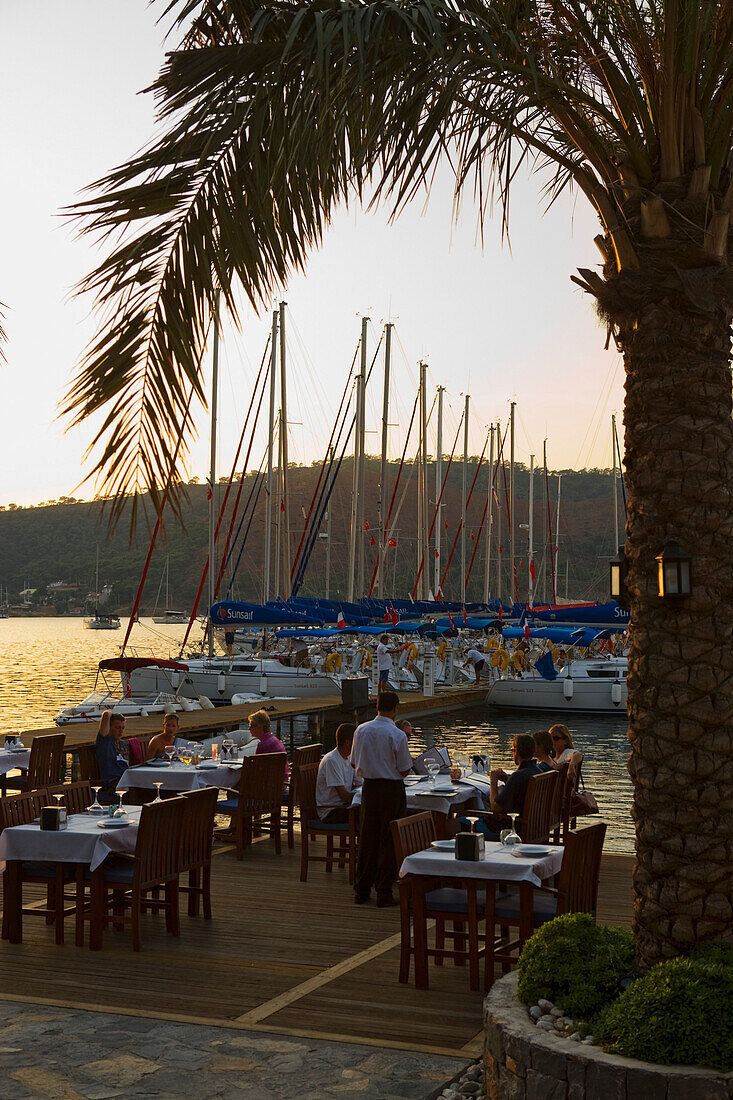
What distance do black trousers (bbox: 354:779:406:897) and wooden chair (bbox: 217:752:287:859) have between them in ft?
8.19

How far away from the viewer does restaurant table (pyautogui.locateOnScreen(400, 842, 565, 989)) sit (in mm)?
7016

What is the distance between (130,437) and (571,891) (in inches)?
158

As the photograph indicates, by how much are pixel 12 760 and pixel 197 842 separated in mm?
6158

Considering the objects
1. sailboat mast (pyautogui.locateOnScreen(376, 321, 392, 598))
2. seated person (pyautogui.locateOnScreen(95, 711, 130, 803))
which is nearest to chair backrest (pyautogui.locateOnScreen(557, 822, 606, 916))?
seated person (pyautogui.locateOnScreen(95, 711, 130, 803))

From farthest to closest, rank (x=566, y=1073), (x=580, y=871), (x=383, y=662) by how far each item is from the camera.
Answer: (x=383, y=662) < (x=580, y=871) < (x=566, y=1073)

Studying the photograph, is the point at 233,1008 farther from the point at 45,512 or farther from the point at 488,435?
the point at 45,512

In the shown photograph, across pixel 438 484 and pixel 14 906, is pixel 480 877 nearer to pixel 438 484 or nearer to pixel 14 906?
pixel 14 906

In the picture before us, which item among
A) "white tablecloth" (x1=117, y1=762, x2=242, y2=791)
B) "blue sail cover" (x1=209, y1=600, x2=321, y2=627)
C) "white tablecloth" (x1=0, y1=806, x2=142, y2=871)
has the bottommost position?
"white tablecloth" (x1=117, y1=762, x2=242, y2=791)

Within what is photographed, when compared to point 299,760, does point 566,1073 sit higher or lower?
lower

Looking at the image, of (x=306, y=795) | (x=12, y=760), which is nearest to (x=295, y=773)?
(x=306, y=795)

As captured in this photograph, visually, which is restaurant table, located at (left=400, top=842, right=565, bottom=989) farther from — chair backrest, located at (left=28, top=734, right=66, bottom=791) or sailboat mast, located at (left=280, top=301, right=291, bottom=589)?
sailboat mast, located at (left=280, top=301, right=291, bottom=589)

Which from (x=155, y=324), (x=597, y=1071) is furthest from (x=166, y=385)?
(x=597, y=1071)

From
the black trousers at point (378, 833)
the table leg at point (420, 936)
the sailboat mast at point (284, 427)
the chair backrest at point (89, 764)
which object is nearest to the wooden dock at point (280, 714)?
the chair backrest at point (89, 764)

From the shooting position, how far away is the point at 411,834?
25.6 feet
